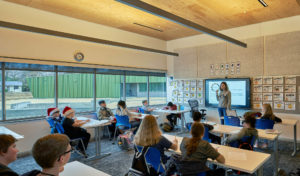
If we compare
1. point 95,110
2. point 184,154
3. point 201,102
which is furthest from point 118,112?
point 184,154

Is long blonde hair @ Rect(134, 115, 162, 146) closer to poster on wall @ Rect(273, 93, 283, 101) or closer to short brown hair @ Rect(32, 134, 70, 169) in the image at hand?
short brown hair @ Rect(32, 134, 70, 169)

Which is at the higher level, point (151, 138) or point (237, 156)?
point (151, 138)

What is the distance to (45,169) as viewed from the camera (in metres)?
1.40

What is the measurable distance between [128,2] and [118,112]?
12.0 feet

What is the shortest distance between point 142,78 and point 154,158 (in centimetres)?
580

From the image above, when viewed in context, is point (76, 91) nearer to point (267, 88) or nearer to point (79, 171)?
point (79, 171)

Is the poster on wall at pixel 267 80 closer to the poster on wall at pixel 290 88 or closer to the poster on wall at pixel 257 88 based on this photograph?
the poster on wall at pixel 257 88

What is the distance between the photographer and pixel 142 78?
320 inches

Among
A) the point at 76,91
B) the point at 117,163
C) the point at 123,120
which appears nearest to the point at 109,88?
the point at 76,91

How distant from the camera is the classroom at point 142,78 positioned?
3754 millimetres

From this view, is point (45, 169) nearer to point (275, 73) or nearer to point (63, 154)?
point (63, 154)

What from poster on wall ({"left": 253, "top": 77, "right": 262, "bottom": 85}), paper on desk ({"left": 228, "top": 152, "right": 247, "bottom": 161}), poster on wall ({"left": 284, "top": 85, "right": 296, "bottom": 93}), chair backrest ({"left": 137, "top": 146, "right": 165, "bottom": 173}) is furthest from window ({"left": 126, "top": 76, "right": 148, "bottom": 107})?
paper on desk ({"left": 228, "top": 152, "right": 247, "bottom": 161})

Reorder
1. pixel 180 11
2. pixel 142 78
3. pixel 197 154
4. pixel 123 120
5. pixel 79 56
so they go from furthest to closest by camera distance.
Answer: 1. pixel 142 78
2. pixel 79 56
3. pixel 123 120
4. pixel 180 11
5. pixel 197 154

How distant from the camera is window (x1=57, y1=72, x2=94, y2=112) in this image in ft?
18.9
